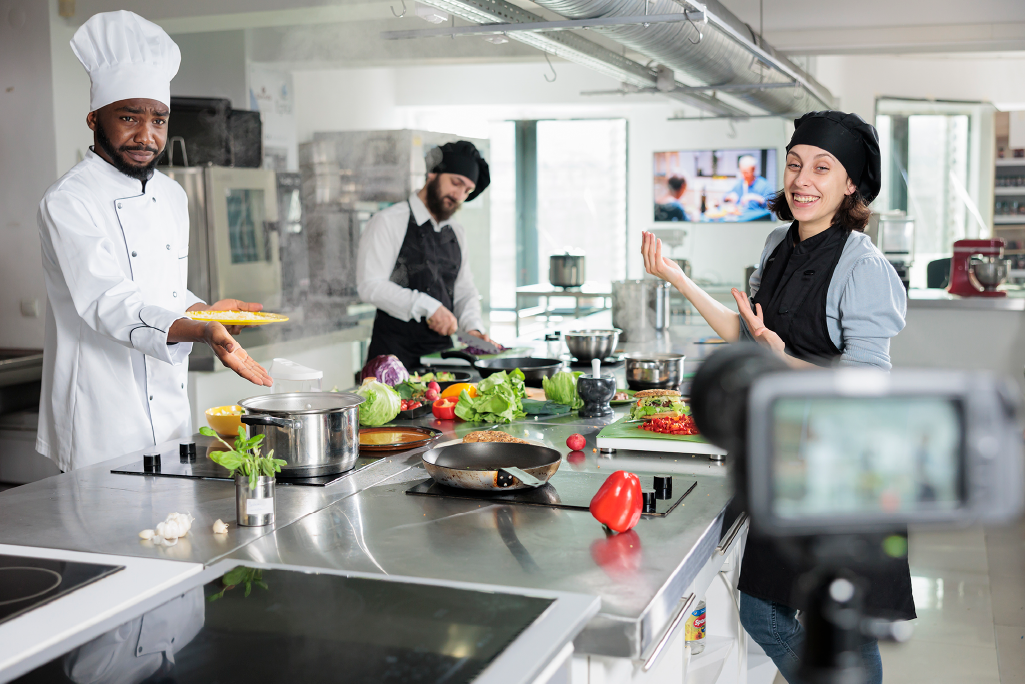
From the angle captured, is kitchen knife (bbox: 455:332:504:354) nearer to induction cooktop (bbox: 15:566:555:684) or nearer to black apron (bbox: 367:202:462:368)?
black apron (bbox: 367:202:462:368)

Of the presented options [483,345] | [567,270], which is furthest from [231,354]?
[567,270]

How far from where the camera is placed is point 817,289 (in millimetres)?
2209

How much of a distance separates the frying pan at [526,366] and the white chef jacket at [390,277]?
0.75 metres

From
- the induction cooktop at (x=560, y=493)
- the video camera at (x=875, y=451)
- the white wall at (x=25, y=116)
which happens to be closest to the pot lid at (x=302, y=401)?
the induction cooktop at (x=560, y=493)

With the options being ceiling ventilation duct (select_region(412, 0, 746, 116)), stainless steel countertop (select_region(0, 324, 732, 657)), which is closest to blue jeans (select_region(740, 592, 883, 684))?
stainless steel countertop (select_region(0, 324, 732, 657))

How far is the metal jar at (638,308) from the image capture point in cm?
448

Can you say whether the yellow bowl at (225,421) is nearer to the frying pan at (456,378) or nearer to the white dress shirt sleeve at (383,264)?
the frying pan at (456,378)

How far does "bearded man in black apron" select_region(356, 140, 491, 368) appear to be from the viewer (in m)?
4.08

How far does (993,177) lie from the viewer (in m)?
9.22

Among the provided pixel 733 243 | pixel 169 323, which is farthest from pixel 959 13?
pixel 169 323

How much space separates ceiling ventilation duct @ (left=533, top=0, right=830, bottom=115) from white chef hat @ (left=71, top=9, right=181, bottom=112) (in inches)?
41.4

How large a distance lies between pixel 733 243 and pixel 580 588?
8360 millimetres

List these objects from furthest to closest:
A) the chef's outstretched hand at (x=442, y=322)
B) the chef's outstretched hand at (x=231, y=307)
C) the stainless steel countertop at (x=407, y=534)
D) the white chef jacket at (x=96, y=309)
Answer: the chef's outstretched hand at (x=442, y=322), the chef's outstretched hand at (x=231, y=307), the white chef jacket at (x=96, y=309), the stainless steel countertop at (x=407, y=534)

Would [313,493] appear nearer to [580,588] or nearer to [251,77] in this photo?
[580,588]
